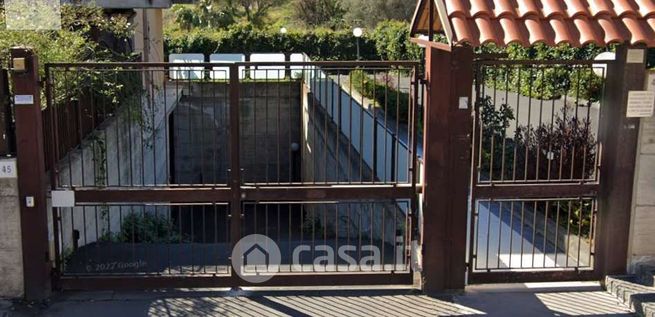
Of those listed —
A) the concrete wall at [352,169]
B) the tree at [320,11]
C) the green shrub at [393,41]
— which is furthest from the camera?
the tree at [320,11]

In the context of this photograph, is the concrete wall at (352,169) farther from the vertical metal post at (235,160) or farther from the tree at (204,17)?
the tree at (204,17)

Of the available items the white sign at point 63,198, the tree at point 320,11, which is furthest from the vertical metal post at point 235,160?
the tree at point 320,11

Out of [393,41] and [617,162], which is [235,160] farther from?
[393,41]

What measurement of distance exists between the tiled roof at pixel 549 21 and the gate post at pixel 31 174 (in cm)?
333

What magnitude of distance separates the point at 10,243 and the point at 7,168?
642mm

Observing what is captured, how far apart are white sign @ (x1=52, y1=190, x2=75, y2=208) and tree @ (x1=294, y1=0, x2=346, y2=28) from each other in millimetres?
45504

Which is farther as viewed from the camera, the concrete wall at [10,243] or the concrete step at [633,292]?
the concrete wall at [10,243]

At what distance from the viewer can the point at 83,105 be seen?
8727 mm

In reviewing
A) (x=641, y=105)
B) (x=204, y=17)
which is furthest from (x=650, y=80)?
(x=204, y=17)

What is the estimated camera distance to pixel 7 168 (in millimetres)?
5672

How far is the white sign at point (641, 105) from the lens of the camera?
5.80 metres

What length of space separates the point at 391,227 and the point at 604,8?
5111mm

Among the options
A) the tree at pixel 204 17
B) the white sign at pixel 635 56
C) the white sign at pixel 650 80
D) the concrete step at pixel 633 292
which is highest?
the tree at pixel 204 17

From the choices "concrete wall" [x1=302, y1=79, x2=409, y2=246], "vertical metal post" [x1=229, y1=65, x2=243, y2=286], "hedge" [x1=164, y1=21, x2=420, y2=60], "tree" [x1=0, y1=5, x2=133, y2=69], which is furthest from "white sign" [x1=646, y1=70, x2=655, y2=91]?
"hedge" [x1=164, y1=21, x2=420, y2=60]
